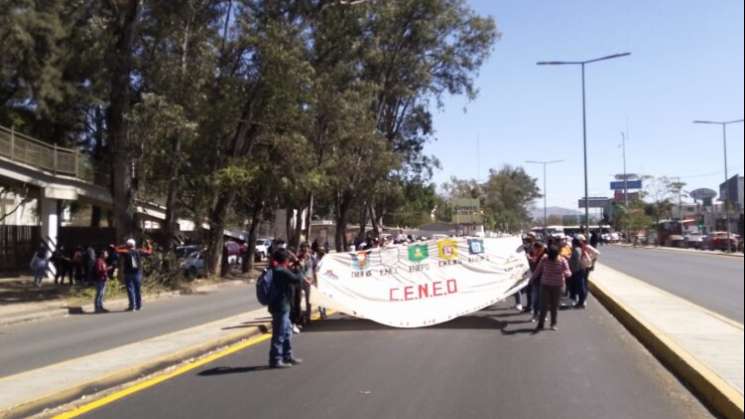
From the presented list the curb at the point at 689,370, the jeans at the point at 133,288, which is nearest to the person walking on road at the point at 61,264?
the jeans at the point at 133,288

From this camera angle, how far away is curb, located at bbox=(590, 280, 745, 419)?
7344mm

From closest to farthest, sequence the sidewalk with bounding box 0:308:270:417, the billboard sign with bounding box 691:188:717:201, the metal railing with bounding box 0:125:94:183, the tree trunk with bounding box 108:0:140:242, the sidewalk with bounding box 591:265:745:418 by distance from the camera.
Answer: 1. the billboard sign with bounding box 691:188:717:201
2. the sidewalk with bounding box 591:265:745:418
3. the sidewalk with bounding box 0:308:270:417
4. the tree trunk with bounding box 108:0:140:242
5. the metal railing with bounding box 0:125:94:183

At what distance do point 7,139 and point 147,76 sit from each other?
6.10m

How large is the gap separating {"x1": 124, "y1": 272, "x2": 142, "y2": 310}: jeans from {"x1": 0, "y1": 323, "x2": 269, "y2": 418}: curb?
286 inches

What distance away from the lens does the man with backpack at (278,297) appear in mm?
10172

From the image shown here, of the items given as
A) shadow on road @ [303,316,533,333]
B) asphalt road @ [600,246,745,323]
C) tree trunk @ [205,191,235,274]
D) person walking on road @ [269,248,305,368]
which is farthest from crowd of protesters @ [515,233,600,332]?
tree trunk @ [205,191,235,274]

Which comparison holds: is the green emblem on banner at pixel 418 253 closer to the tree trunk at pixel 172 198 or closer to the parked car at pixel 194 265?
the tree trunk at pixel 172 198

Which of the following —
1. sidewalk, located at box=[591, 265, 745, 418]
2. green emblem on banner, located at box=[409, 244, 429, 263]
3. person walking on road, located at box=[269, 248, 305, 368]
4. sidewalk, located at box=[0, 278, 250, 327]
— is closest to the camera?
sidewalk, located at box=[591, 265, 745, 418]

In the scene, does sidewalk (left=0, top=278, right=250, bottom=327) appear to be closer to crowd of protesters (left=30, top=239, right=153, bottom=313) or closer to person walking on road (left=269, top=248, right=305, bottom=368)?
crowd of protesters (left=30, top=239, right=153, bottom=313)

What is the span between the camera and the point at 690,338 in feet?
37.5

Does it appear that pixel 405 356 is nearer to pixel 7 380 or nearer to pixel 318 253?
pixel 7 380

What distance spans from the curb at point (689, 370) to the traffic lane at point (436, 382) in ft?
0.50

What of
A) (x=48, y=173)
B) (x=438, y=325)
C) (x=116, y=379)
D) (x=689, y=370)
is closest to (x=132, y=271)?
(x=438, y=325)

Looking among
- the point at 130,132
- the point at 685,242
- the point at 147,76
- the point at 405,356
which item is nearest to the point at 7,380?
the point at 405,356
